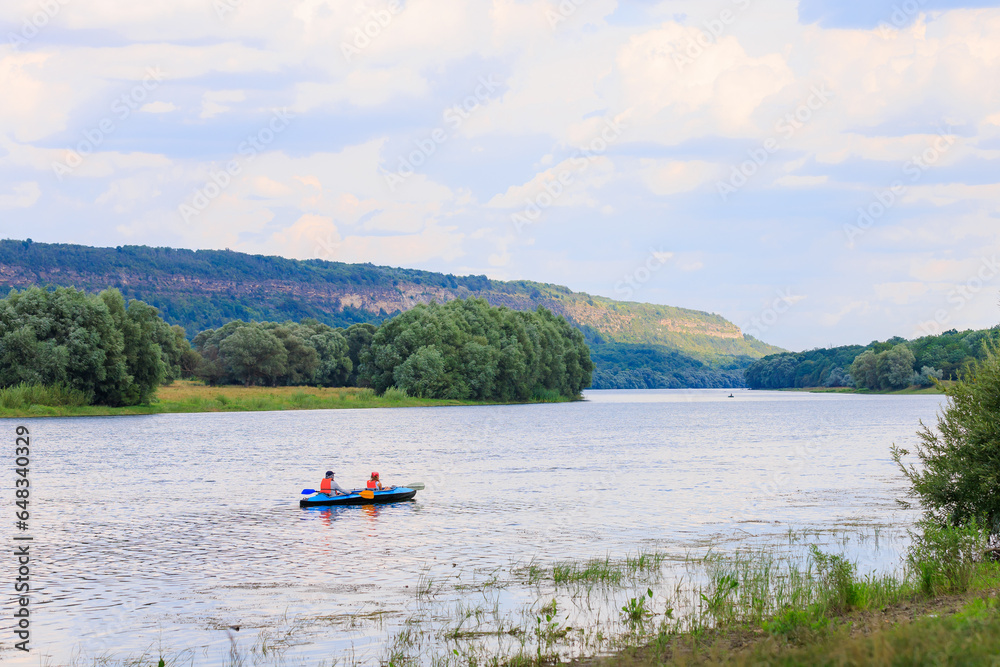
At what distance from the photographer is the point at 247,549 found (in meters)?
29.0

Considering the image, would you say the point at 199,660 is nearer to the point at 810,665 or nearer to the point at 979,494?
the point at 810,665

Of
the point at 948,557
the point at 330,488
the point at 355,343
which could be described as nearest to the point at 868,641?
the point at 948,557

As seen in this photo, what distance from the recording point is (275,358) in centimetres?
15400

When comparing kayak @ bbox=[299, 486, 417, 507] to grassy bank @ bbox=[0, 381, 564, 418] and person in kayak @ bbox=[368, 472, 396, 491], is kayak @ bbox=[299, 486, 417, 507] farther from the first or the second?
grassy bank @ bbox=[0, 381, 564, 418]

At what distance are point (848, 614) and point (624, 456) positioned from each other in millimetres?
49022

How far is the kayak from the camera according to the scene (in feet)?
130

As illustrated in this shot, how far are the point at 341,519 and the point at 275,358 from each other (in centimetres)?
12151

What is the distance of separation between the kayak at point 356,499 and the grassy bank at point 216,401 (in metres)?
70.2

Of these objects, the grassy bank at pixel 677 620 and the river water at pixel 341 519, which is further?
the river water at pixel 341 519

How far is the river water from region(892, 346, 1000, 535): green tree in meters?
2.87

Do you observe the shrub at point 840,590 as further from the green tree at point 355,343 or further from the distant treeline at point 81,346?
the green tree at point 355,343

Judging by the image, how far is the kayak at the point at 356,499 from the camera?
39.7 meters

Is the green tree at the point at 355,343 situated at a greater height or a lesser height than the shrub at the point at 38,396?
greater

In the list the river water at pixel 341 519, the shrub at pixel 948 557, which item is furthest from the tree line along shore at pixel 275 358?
the shrub at pixel 948 557
